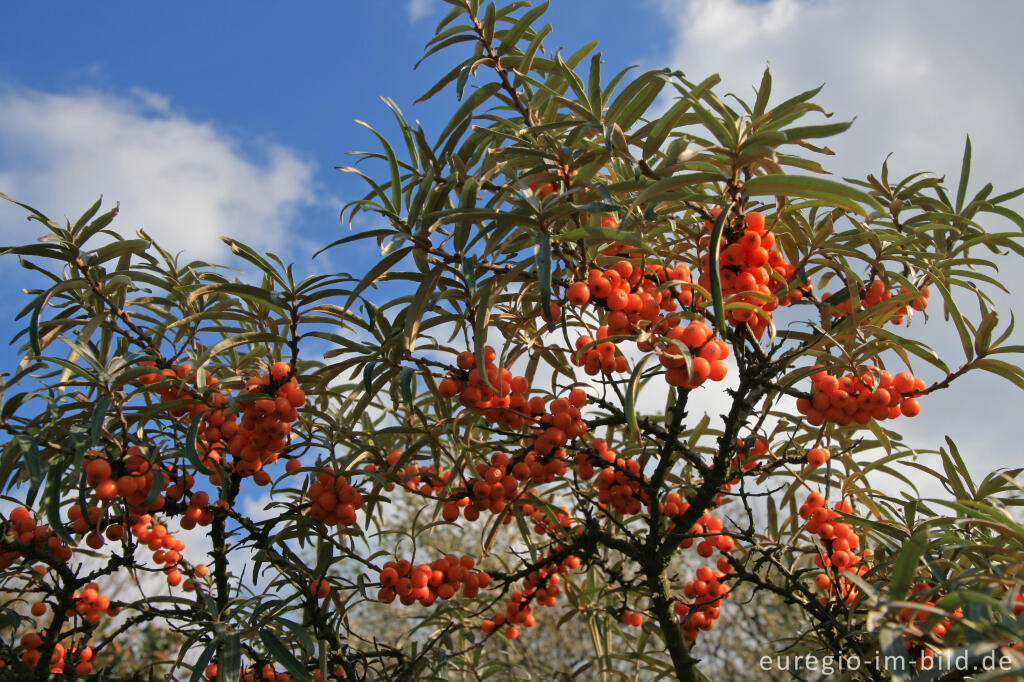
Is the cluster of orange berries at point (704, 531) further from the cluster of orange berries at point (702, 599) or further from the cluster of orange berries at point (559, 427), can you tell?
the cluster of orange berries at point (559, 427)

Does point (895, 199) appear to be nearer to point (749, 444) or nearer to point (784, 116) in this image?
point (784, 116)

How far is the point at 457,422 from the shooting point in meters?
1.64

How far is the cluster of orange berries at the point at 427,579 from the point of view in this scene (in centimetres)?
177

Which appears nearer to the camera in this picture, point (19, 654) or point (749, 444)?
point (749, 444)

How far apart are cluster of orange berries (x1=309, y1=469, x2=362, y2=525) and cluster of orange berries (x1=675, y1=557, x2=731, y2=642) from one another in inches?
41.5

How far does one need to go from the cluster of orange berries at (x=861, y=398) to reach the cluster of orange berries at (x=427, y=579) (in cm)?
100

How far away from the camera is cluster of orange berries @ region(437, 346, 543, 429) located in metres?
1.52

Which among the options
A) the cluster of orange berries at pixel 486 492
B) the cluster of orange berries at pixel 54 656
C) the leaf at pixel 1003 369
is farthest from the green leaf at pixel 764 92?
the cluster of orange berries at pixel 54 656

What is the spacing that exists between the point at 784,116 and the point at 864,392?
0.60 m

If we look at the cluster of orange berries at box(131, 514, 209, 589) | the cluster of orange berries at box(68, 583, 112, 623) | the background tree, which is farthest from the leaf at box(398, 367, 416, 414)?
the cluster of orange berries at box(68, 583, 112, 623)

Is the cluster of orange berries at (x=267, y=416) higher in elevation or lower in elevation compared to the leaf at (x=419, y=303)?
lower

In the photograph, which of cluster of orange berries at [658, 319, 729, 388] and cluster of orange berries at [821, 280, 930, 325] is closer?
cluster of orange berries at [658, 319, 729, 388]

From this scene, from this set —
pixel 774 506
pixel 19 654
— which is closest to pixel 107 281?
pixel 19 654

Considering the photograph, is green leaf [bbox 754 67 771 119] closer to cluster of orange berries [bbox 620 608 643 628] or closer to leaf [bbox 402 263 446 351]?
leaf [bbox 402 263 446 351]
